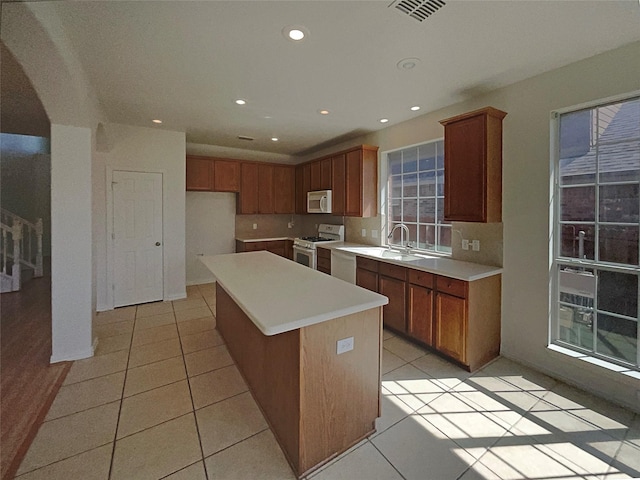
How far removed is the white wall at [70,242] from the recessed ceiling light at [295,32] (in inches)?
83.4

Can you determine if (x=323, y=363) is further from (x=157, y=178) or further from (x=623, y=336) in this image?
(x=157, y=178)

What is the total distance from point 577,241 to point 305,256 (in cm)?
353

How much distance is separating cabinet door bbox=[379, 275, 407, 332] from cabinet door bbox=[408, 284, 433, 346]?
0.08 meters

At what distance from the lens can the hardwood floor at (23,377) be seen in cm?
170

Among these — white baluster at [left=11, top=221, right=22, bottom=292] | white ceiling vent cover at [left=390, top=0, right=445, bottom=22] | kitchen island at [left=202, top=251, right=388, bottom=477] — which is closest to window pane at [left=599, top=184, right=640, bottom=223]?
white ceiling vent cover at [left=390, top=0, right=445, bottom=22]

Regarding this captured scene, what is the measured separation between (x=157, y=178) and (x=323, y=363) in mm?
4037

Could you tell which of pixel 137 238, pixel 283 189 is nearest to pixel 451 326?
pixel 283 189

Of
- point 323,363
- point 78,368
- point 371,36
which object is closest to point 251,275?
point 323,363

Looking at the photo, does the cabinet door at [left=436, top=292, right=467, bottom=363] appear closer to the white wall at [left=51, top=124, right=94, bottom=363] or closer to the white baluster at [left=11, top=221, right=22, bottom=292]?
the white wall at [left=51, top=124, right=94, bottom=363]

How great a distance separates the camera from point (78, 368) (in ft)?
8.34

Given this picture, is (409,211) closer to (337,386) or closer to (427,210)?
(427,210)

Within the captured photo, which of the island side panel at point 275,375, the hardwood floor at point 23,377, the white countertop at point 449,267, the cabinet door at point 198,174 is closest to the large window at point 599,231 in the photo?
the white countertop at point 449,267

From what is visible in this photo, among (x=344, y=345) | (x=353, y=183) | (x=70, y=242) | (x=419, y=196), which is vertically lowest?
(x=344, y=345)

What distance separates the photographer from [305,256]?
491 cm
